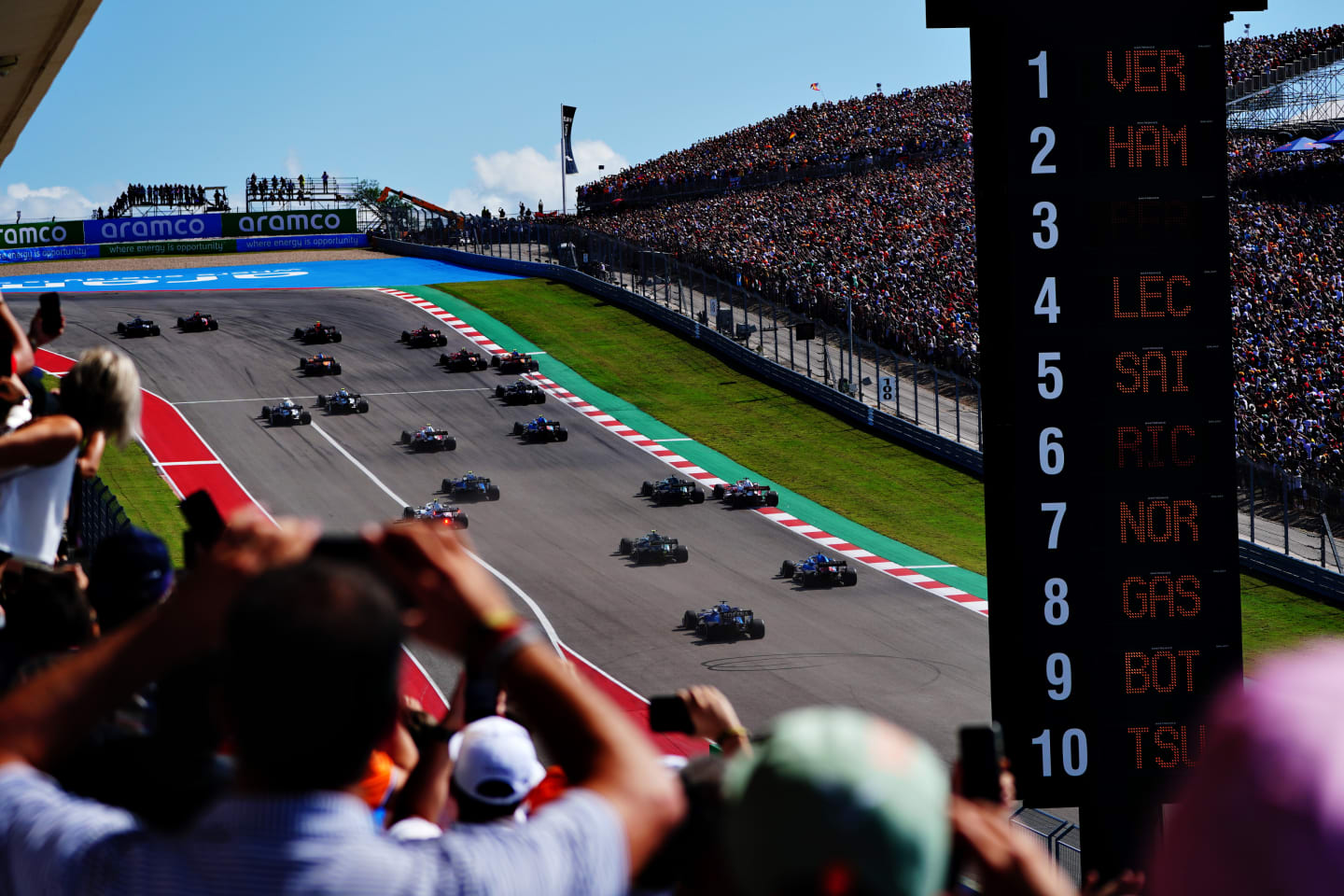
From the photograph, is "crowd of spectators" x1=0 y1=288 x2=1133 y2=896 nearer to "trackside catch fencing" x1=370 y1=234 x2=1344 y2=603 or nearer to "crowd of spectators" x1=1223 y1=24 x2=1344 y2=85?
"trackside catch fencing" x1=370 y1=234 x2=1344 y2=603

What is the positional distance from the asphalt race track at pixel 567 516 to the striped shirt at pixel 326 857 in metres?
19.1

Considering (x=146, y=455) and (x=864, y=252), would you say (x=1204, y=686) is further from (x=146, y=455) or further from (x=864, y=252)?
(x=864, y=252)

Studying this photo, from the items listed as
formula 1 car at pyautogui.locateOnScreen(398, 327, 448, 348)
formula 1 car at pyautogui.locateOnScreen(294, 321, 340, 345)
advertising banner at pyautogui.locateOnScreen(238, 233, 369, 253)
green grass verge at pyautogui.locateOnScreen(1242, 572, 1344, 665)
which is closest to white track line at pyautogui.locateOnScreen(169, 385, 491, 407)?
formula 1 car at pyautogui.locateOnScreen(398, 327, 448, 348)

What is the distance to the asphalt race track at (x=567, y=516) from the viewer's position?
24656mm

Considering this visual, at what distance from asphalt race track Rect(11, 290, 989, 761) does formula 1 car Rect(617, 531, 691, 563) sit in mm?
374

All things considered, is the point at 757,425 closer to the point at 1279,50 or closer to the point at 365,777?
the point at 365,777

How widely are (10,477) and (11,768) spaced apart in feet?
8.28

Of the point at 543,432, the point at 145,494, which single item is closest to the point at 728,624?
the point at 543,432

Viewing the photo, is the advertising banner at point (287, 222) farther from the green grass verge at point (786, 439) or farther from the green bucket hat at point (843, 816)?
the green bucket hat at point (843, 816)

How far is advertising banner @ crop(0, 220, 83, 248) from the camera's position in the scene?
71.9 m

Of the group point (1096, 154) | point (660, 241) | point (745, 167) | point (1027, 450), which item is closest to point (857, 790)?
point (1027, 450)

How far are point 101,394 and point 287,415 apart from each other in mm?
36758

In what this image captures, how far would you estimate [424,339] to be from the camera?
4909 cm

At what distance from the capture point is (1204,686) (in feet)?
32.8
